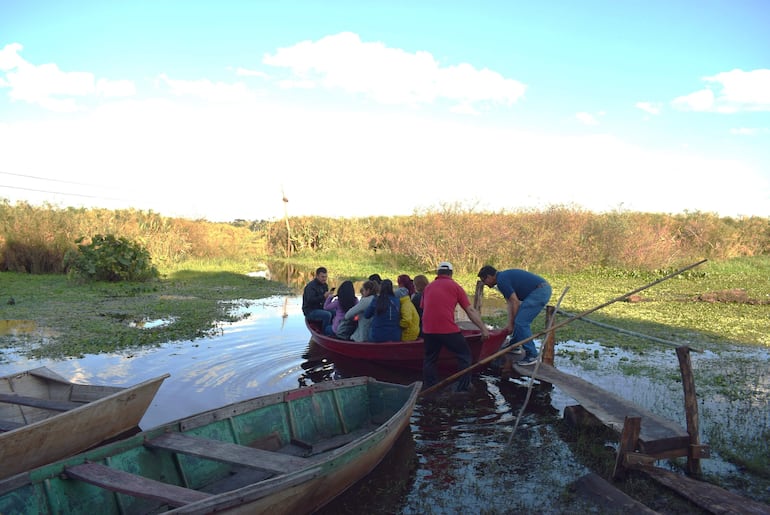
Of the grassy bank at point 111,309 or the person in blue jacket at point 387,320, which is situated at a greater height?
the person in blue jacket at point 387,320

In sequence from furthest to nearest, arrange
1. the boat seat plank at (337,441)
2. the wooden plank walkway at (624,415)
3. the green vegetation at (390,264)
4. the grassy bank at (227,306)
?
1. the green vegetation at (390,264)
2. the grassy bank at (227,306)
3. the boat seat plank at (337,441)
4. the wooden plank walkway at (624,415)

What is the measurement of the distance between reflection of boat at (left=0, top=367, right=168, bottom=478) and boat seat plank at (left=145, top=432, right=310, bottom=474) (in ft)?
4.67

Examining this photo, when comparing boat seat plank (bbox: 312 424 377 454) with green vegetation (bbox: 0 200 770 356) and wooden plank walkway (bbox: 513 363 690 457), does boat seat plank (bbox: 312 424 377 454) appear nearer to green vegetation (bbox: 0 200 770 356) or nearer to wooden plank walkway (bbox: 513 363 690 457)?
wooden plank walkway (bbox: 513 363 690 457)

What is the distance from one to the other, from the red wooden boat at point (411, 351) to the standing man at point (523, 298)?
0.49 metres

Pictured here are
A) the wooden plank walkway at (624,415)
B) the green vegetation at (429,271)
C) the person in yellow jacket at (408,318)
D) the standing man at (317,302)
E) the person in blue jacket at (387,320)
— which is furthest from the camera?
the standing man at (317,302)

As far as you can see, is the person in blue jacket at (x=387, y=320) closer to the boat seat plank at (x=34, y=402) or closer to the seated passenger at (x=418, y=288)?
the seated passenger at (x=418, y=288)

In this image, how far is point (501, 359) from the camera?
31.2 ft

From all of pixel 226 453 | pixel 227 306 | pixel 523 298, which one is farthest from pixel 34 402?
pixel 227 306

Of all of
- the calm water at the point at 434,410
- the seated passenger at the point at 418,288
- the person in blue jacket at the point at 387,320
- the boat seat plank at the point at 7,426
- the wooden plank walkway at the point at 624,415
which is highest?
the seated passenger at the point at 418,288

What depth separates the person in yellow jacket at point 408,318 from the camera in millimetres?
10000

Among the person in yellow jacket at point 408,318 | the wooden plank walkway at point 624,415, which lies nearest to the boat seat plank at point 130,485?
the wooden plank walkway at point 624,415

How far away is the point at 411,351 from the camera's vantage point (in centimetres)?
958

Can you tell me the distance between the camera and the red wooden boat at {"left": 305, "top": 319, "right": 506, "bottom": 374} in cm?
939

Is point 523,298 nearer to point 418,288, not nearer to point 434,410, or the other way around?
point 418,288
